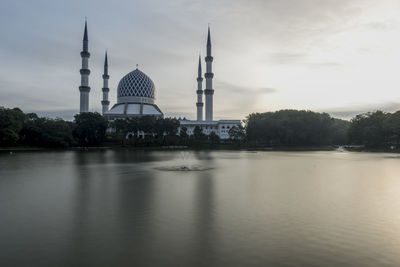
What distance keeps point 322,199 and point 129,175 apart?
11140mm

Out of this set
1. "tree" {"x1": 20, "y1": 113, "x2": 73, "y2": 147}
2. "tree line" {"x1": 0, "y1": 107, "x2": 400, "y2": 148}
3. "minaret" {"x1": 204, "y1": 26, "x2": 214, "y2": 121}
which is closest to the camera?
"tree" {"x1": 20, "y1": 113, "x2": 73, "y2": 147}

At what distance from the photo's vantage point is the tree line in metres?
50.3

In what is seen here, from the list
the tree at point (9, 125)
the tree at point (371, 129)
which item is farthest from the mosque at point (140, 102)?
the tree at point (9, 125)

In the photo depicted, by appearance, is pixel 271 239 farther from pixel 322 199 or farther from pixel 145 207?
pixel 322 199

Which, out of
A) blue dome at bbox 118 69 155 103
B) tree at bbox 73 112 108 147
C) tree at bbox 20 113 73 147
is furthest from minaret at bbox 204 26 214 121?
tree at bbox 20 113 73 147

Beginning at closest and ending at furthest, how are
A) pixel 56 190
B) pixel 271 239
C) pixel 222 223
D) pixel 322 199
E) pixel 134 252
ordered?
pixel 134 252
pixel 271 239
pixel 222 223
pixel 322 199
pixel 56 190

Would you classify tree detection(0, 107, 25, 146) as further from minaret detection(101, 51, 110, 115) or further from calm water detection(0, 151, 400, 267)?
minaret detection(101, 51, 110, 115)

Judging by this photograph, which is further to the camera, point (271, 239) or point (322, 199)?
point (322, 199)

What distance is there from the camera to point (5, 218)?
9.56m

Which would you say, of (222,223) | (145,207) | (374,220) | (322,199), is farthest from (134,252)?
(322,199)

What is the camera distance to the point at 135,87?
293ft

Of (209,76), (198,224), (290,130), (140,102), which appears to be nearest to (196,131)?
(209,76)

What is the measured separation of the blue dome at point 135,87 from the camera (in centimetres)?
8919

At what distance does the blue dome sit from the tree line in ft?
58.8
